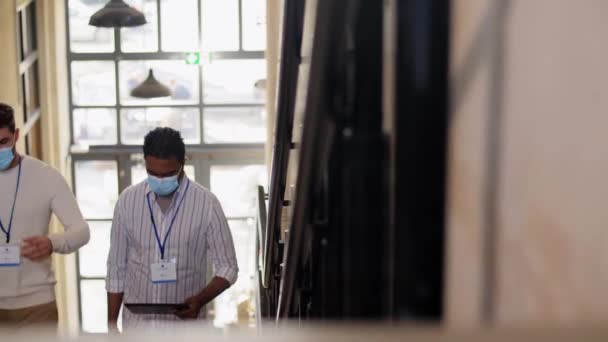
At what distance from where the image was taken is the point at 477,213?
124 cm

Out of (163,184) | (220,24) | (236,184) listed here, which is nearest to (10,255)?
(163,184)

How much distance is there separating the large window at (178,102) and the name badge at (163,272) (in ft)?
26.4

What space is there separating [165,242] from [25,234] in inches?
24.2

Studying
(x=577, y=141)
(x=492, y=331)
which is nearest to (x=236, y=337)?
(x=492, y=331)

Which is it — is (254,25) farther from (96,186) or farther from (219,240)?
(219,240)

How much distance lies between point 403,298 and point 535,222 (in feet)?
0.90

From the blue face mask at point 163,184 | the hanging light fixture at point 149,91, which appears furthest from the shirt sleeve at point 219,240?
the hanging light fixture at point 149,91

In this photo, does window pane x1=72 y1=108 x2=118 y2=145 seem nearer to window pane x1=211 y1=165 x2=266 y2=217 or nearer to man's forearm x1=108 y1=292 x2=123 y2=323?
window pane x1=211 y1=165 x2=266 y2=217

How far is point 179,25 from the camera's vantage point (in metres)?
12.1

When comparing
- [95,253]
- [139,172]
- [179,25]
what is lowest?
[95,253]

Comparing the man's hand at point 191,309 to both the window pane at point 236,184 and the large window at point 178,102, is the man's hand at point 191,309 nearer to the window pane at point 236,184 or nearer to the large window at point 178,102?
the large window at point 178,102

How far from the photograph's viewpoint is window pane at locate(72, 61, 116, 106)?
40.2 feet

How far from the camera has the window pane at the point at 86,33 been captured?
12070 millimetres

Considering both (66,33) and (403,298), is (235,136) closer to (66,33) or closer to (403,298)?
(66,33)
